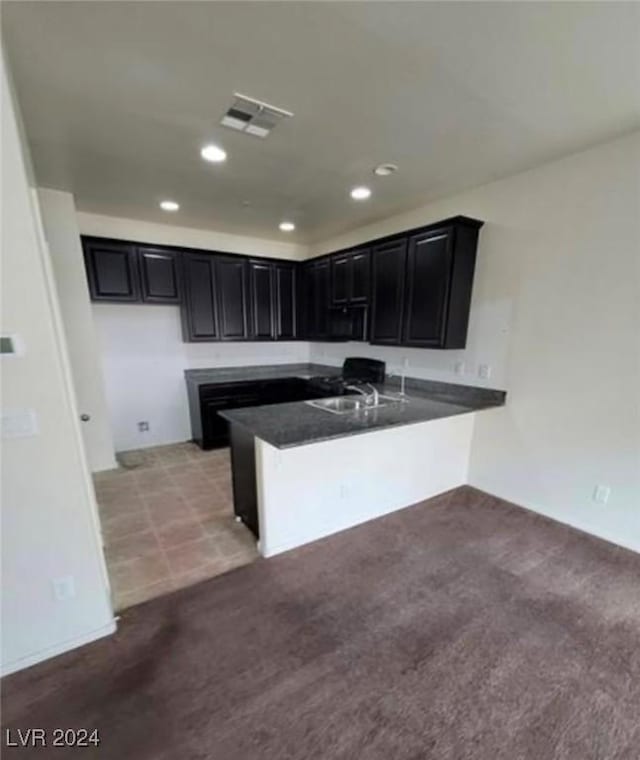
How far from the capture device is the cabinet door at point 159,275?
3881 mm

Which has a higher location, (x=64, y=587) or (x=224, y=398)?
(x=224, y=398)

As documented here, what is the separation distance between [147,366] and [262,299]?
1.67m

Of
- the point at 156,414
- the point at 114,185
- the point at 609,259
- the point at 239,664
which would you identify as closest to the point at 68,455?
the point at 239,664

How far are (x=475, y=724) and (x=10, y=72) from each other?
3.45 metres

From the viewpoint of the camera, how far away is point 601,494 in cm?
252

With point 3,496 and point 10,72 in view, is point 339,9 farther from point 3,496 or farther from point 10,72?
point 3,496

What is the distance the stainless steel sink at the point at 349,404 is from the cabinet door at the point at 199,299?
194cm

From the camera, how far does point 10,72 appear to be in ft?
5.22

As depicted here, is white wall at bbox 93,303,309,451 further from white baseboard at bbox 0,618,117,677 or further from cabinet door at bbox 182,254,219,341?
white baseboard at bbox 0,618,117,677

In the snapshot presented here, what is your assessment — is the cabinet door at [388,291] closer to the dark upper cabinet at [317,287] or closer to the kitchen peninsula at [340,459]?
the dark upper cabinet at [317,287]

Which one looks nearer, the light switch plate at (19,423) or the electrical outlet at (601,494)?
the light switch plate at (19,423)

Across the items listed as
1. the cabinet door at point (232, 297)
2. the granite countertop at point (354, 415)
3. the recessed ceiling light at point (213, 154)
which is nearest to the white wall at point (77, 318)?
the cabinet door at point (232, 297)

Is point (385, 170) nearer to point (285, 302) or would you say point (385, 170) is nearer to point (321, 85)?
point (321, 85)

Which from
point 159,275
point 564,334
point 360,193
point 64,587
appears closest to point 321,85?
point 360,193
